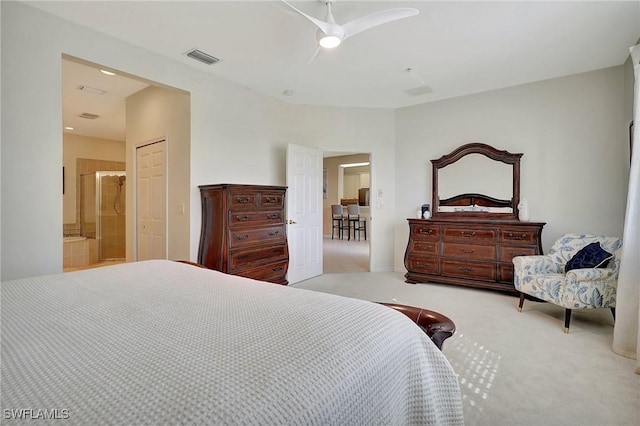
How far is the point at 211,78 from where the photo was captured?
12.1 feet

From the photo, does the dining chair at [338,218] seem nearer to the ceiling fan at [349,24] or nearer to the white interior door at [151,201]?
the white interior door at [151,201]

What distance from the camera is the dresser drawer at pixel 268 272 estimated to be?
3533mm

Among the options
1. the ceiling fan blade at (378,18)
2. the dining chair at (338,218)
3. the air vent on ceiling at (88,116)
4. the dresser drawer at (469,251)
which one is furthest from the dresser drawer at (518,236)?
the air vent on ceiling at (88,116)

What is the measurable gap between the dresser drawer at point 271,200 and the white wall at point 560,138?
260 centimetres

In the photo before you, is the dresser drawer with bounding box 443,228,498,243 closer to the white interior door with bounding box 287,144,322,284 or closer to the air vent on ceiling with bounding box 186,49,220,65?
the white interior door with bounding box 287,144,322,284

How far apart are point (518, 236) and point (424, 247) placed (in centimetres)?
116

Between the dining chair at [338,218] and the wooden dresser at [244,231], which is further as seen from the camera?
the dining chair at [338,218]

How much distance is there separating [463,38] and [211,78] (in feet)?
9.03

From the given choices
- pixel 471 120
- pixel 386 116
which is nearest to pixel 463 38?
pixel 471 120

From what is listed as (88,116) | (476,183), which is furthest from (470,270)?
(88,116)

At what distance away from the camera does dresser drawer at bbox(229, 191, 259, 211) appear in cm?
337

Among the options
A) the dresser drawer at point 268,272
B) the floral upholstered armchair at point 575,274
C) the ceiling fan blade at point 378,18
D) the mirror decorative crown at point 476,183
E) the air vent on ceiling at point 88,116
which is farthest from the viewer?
the air vent on ceiling at point 88,116

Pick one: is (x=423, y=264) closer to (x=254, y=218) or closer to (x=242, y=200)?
(x=254, y=218)

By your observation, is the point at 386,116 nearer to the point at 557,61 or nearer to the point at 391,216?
the point at 391,216
